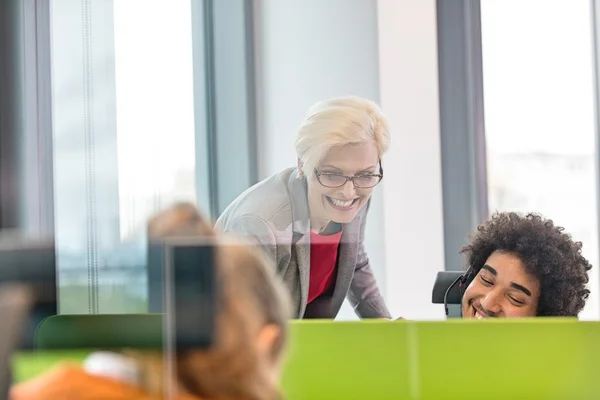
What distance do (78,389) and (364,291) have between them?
2.43 feet

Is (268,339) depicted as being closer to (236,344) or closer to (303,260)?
(236,344)

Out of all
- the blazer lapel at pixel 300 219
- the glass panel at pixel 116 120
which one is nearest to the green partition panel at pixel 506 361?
the blazer lapel at pixel 300 219

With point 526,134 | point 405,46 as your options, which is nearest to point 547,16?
point 526,134

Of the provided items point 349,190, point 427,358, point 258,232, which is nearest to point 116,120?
point 258,232

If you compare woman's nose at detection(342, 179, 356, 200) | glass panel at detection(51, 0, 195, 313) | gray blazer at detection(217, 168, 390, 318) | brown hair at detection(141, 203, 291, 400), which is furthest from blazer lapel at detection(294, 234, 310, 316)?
brown hair at detection(141, 203, 291, 400)

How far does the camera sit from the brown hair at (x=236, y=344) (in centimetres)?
109

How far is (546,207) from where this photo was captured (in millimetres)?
1905

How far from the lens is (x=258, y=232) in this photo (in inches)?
62.8

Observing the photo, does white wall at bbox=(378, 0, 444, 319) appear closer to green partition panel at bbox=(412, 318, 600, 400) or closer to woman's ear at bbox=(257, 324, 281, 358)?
green partition panel at bbox=(412, 318, 600, 400)

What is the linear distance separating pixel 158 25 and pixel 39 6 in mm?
263

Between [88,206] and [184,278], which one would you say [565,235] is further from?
[88,206]

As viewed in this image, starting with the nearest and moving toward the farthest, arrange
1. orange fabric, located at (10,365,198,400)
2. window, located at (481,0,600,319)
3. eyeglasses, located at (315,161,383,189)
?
orange fabric, located at (10,365,198,400), eyeglasses, located at (315,161,383,189), window, located at (481,0,600,319)

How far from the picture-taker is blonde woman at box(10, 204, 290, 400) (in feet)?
3.53

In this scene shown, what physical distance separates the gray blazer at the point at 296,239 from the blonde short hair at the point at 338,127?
0.20 ft
